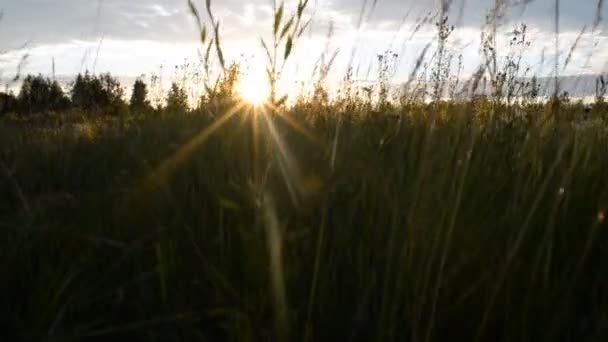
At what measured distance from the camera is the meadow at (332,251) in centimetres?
110

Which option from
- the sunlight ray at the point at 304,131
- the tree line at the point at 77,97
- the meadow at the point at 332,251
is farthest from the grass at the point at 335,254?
the tree line at the point at 77,97

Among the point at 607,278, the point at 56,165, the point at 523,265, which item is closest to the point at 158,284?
the point at 523,265

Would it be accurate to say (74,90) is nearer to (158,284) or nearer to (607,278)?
(158,284)

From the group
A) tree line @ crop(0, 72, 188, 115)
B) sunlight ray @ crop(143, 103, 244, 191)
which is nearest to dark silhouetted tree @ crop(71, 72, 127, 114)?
tree line @ crop(0, 72, 188, 115)

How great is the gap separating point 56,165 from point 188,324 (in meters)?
1.93

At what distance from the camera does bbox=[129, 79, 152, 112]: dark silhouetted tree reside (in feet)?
17.8

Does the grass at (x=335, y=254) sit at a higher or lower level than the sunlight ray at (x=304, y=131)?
lower

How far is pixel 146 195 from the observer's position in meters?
2.01

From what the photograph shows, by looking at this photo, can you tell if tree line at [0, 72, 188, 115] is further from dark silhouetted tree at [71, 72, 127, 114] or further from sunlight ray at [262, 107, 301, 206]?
sunlight ray at [262, 107, 301, 206]

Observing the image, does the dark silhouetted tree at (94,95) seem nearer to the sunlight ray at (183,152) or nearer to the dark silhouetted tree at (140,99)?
the dark silhouetted tree at (140,99)

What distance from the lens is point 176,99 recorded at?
510cm

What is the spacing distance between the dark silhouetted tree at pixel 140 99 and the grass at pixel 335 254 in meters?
3.45

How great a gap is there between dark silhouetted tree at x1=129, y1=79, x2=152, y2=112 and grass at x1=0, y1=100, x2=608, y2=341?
345 cm

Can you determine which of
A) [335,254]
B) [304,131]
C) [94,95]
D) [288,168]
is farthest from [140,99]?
[335,254]
